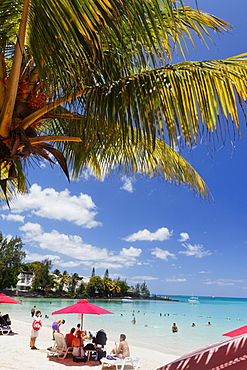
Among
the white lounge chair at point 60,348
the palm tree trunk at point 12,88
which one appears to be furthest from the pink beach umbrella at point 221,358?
the white lounge chair at point 60,348

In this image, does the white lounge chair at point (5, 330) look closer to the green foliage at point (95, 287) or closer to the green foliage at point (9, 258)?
the green foliage at point (9, 258)

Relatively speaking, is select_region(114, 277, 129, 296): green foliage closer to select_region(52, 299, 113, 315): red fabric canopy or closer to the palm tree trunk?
select_region(52, 299, 113, 315): red fabric canopy

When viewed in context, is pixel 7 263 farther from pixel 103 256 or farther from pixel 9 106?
pixel 103 256

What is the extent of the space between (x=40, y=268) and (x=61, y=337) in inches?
2908

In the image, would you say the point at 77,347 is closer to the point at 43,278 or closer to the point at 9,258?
the point at 9,258

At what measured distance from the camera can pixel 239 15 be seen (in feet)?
11.0

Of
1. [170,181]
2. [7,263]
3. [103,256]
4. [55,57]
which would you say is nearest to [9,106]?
[55,57]

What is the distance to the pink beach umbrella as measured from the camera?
1493 mm

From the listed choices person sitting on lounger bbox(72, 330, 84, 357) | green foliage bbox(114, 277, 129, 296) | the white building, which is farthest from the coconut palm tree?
green foliage bbox(114, 277, 129, 296)

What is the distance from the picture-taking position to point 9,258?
204ft

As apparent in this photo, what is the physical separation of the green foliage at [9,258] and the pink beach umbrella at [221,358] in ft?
209

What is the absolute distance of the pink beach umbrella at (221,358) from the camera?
1493mm

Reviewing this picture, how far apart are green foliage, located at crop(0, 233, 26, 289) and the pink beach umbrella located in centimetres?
6356

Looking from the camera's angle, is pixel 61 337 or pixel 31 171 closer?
pixel 31 171
